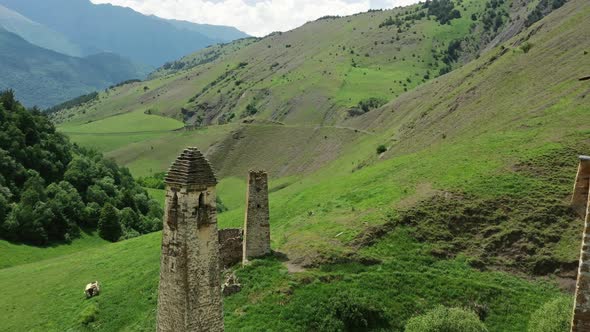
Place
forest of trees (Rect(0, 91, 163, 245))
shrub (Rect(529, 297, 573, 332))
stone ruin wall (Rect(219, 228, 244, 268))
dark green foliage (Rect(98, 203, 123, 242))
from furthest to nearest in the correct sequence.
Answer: dark green foliage (Rect(98, 203, 123, 242)) < forest of trees (Rect(0, 91, 163, 245)) < stone ruin wall (Rect(219, 228, 244, 268)) < shrub (Rect(529, 297, 573, 332))

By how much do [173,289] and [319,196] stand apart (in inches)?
1538

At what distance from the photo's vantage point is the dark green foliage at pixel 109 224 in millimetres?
85750

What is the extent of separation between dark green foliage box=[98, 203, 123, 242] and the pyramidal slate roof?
230ft

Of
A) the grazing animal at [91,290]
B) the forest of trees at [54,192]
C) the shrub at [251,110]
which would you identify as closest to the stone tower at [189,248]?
the grazing animal at [91,290]

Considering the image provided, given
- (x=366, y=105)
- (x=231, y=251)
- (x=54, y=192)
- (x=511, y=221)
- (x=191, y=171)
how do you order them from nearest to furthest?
(x=191, y=171) → (x=231, y=251) → (x=511, y=221) → (x=54, y=192) → (x=366, y=105)

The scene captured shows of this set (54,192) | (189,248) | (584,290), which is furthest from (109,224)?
(584,290)

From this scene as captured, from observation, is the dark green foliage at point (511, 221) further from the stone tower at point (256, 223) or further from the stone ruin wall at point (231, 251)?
the stone ruin wall at point (231, 251)

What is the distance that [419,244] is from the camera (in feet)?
129

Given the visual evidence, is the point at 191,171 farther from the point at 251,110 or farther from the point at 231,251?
the point at 251,110

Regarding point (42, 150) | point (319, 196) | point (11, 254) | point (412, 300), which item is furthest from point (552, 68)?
point (42, 150)

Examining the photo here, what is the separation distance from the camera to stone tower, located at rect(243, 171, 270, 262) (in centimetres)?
3703

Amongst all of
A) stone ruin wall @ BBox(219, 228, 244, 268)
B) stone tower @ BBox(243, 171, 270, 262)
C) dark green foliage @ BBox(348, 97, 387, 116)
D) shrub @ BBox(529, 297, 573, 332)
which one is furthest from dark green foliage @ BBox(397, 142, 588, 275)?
dark green foliage @ BBox(348, 97, 387, 116)

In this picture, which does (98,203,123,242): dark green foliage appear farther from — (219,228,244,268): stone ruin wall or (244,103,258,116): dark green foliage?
(244,103,258,116): dark green foliage

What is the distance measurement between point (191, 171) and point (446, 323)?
16514 millimetres
